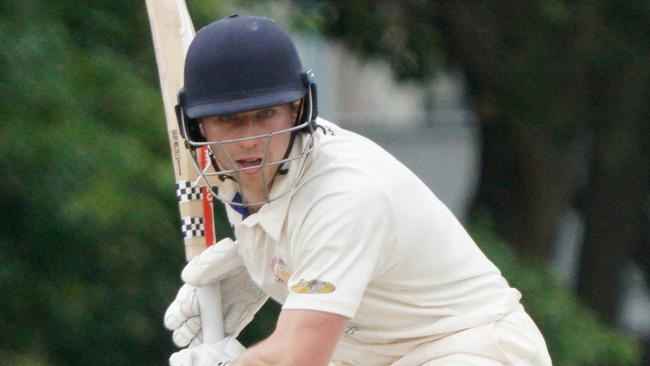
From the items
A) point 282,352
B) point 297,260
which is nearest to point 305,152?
point 297,260

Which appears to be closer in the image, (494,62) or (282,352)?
(282,352)

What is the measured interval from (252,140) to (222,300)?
2.69 feet

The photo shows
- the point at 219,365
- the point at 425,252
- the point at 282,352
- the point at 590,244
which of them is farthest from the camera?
the point at 590,244

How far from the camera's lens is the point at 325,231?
2781 mm

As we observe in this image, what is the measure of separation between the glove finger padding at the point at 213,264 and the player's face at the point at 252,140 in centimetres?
42

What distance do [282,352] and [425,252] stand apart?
397mm

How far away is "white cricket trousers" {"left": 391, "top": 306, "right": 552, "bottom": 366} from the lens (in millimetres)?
2963

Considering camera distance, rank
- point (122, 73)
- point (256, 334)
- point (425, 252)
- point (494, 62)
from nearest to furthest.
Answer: point (425, 252)
point (122, 73)
point (256, 334)
point (494, 62)

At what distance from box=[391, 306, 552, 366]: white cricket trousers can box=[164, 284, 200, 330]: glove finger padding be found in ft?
2.15

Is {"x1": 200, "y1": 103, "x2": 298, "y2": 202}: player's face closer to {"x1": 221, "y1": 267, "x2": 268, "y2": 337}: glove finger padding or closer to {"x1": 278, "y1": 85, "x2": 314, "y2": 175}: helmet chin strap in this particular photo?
{"x1": 278, "y1": 85, "x2": 314, "y2": 175}: helmet chin strap

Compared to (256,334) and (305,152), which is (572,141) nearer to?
(256,334)

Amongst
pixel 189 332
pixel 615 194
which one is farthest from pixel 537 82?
pixel 189 332

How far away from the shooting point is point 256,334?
5688 millimetres

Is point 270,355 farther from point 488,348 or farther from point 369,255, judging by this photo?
point 488,348
